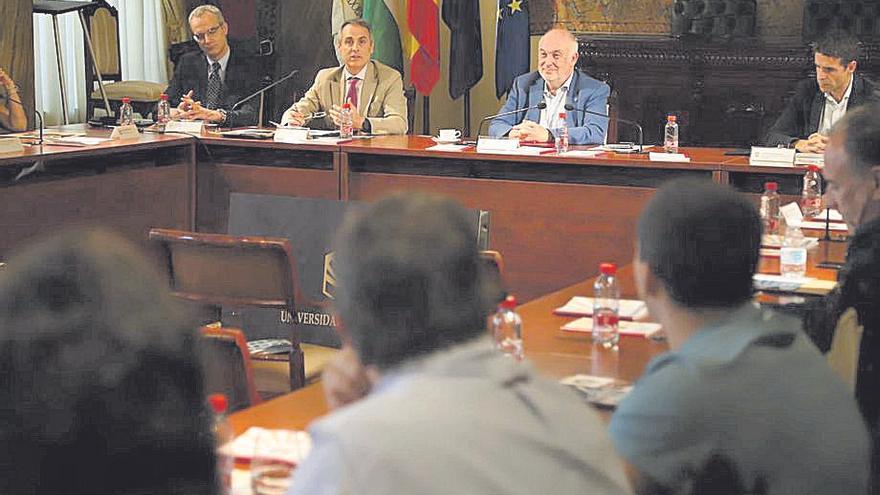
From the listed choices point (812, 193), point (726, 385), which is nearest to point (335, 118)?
point (812, 193)

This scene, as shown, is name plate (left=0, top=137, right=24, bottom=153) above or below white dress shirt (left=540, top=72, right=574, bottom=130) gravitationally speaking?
below

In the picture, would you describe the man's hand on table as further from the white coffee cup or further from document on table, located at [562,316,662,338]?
the white coffee cup

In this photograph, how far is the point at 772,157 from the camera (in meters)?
5.61

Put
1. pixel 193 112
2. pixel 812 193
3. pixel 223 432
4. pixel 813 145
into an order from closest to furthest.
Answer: pixel 223 432 → pixel 812 193 → pixel 813 145 → pixel 193 112

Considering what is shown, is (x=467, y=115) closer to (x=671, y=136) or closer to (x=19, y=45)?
(x=19, y=45)

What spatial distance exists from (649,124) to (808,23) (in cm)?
122

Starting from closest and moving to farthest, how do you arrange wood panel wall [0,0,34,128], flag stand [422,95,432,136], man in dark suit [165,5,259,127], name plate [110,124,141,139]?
name plate [110,124,141,139] < man in dark suit [165,5,259,127] < wood panel wall [0,0,34,128] < flag stand [422,95,432,136]

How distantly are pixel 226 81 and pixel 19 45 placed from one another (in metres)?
2.36

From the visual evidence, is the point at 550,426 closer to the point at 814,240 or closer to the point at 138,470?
the point at 138,470

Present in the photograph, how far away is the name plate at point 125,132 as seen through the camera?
20.9ft

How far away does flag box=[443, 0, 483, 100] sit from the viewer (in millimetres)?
9969

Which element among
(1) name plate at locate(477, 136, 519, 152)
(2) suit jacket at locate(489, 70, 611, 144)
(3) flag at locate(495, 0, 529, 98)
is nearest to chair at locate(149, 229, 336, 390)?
(1) name plate at locate(477, 136, 519, 152)

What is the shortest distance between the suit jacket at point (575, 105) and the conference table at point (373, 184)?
0.44m

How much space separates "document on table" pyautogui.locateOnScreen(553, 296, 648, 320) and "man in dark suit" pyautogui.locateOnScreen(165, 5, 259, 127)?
4171mm
